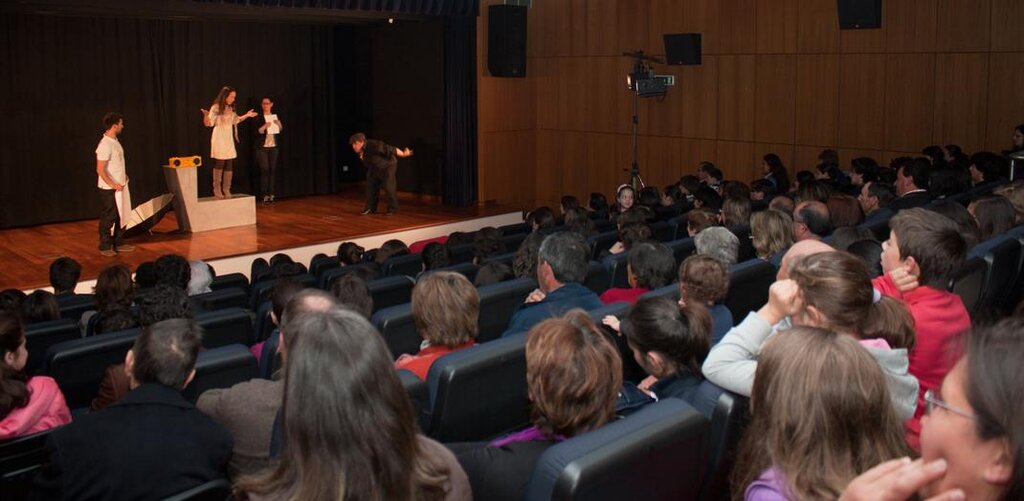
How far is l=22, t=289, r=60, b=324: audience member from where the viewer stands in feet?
16.1

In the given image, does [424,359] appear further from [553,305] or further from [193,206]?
[193,206]

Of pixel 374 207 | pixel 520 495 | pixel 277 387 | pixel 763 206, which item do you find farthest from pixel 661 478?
pixel 374 207

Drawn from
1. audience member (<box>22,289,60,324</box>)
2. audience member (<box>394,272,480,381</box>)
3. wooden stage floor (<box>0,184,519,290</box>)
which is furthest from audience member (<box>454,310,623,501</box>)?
wooden stage floor (<box>0,184,519,290</box>)

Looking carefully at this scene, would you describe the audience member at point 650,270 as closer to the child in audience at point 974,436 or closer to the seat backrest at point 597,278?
the seat backrest at point 597,278

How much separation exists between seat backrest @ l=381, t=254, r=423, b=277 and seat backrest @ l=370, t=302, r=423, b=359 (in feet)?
8.11

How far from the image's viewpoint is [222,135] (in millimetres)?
11633

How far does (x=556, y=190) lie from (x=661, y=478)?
1165 cm

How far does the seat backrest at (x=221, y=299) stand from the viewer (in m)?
5.41

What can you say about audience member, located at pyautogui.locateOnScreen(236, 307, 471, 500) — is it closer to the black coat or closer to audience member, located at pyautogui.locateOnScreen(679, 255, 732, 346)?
the black coat

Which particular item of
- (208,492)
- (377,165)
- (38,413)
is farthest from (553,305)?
(377,165)

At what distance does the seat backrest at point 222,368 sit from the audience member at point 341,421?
1662 millimetres

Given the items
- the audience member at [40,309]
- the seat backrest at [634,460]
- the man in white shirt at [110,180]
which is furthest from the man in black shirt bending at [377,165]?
the seat backrest at [634,460]

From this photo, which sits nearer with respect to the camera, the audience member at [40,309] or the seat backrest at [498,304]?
the seat backrest at [498,304]

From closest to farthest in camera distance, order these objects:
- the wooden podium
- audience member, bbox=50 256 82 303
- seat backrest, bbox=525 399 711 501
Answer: seat backrest, bbox=525 399 711 501, audience member, bbox=50 256 82 303, the wooden podium
